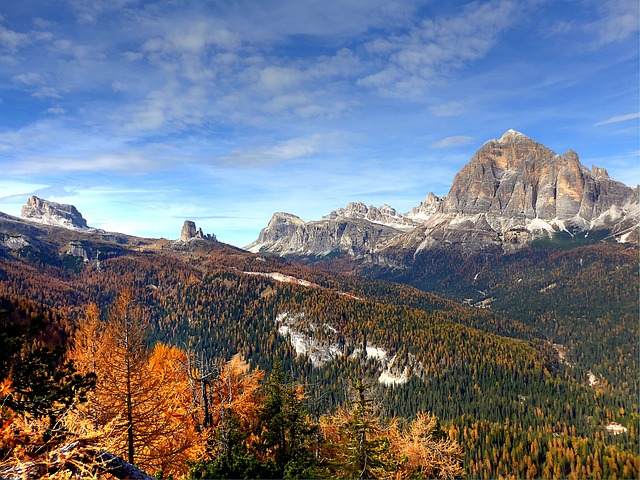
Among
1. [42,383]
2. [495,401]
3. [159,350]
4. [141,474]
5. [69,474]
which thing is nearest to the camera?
[69,474]

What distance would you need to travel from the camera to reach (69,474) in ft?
29.4

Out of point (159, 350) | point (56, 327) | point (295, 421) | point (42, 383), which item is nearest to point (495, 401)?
point (159, 350)

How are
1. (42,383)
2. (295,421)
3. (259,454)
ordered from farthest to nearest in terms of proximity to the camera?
(259,454)
(295,421)
(42,383)

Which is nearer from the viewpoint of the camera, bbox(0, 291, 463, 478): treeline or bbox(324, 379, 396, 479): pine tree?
Answer: bbox(0, 291, 463, 478): treeline

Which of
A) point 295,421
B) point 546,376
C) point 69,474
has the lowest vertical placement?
point 546,376

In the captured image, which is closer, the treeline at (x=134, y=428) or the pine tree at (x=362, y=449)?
the treeline at (x=134, y=428)

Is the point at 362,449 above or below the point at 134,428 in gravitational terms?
below

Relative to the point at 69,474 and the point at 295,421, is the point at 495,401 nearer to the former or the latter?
the point at 295,421

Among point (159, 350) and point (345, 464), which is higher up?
point (345, 464)

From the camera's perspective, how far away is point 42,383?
59.1 feet

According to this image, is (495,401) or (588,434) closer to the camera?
(588,434)

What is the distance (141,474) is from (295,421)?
30.2m

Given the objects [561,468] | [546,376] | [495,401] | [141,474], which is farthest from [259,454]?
[546,376]

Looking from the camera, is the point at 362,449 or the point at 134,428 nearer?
the point at 134,428
